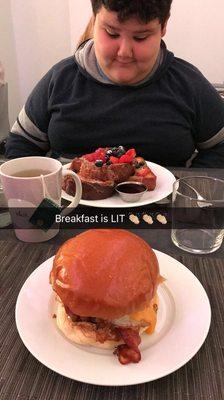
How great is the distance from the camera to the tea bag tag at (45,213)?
0.93m

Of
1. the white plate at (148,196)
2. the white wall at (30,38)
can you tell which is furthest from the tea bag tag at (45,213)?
the white wall at (30,38)

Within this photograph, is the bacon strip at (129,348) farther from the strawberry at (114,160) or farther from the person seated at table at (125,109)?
the person seated at table at (125,109)

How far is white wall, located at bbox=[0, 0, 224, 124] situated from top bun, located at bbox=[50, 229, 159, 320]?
8.72ft

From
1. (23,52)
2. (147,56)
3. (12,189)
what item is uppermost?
(147,56)

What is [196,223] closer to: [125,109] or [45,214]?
[45,214]

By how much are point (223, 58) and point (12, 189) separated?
8.72 ft

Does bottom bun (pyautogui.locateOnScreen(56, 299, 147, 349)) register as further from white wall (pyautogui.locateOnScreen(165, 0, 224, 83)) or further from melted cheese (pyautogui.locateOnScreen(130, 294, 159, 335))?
white wall (pyautogui.locateOnScreen(165, 0, 224, 83))

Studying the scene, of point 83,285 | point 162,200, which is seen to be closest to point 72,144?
point 162,200

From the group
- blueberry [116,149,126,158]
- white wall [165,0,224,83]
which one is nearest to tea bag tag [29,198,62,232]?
blueberry [116,149,126,158]

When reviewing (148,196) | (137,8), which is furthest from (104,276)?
(137,8)

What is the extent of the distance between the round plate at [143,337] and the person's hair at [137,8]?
91 centimetres

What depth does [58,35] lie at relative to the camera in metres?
3.24

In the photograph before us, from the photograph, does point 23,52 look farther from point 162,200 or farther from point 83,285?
point 83,285

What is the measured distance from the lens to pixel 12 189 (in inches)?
35.4
